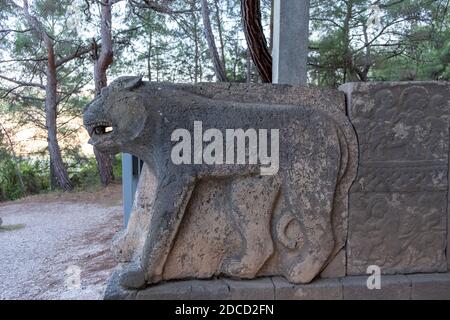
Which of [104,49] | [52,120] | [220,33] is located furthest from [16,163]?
[220,33]

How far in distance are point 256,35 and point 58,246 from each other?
3.31m

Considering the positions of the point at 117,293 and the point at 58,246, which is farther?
the point at 58,246

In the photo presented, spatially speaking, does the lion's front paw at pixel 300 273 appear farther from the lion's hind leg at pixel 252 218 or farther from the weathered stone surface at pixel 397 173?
the weathered stone surface at pixel 397 173

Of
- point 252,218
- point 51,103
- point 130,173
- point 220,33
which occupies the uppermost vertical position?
point 220,33

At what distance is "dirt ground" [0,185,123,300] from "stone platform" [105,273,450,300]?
1067 millimetres

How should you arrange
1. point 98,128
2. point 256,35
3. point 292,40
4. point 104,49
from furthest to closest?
point 104,49
point 256,35
point 292,40
point 98,128

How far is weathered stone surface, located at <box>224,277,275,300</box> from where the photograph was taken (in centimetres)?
186

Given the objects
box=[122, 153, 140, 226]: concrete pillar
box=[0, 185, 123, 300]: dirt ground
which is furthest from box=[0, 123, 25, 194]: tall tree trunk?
box=[122, 153, 140, 226]: concrete pillar

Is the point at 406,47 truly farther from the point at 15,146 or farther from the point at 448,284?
the point at 15,146

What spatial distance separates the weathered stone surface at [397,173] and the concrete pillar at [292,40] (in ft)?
3.88

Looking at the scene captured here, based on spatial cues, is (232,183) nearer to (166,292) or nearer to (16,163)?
(166,292)

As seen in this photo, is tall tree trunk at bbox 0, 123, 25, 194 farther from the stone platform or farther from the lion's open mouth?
the stone platform

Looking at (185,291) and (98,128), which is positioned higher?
(98,128)

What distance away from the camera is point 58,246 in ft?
14.4
